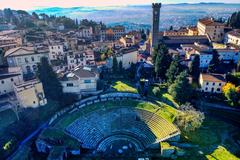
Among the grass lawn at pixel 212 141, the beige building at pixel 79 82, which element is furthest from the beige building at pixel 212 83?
the beige building at pixel 79 82

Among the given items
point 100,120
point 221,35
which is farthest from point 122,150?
point 221,35

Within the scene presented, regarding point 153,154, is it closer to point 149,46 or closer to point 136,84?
point 136,84

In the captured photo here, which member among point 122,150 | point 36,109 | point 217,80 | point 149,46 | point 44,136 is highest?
point 149,46

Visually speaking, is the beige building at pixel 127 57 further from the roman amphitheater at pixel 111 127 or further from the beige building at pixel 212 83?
the beige building at pixel 212 83

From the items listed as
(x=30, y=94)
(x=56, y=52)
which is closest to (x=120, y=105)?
(x=30, y=94)

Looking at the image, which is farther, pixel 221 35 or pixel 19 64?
pixel 221 35

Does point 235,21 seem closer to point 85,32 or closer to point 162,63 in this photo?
point 162,63
